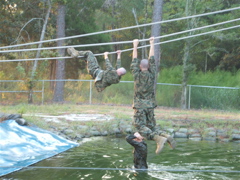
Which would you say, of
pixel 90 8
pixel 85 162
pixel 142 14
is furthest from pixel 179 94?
pixel 85 162

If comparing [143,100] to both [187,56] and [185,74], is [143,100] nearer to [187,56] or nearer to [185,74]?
[185,74]

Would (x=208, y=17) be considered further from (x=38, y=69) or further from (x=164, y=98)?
(x=38, y=69)

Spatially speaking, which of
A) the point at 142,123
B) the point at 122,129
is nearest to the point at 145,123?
the point at 142,123

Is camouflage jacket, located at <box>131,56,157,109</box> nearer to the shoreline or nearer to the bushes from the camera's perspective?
the shoreline

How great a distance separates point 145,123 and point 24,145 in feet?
11.1

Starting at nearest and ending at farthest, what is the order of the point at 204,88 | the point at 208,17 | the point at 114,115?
the point at 114,115, the point at 204,88, the point at 208,17

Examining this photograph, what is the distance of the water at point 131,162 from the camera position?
6.46 meters

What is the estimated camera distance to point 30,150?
7984mm

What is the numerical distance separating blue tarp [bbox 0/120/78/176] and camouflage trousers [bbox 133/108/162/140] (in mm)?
2570

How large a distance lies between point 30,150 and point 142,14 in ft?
58.8

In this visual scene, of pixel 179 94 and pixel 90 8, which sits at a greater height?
pixel 90 8

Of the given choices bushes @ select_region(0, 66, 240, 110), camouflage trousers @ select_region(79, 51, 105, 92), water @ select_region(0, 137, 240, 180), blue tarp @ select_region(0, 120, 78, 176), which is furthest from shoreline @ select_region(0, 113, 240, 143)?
bushes @ select_region(0, 66, 240, 110)

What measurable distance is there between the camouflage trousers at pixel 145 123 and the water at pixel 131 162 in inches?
27.0

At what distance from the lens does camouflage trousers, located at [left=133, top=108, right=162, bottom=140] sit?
605 cm
